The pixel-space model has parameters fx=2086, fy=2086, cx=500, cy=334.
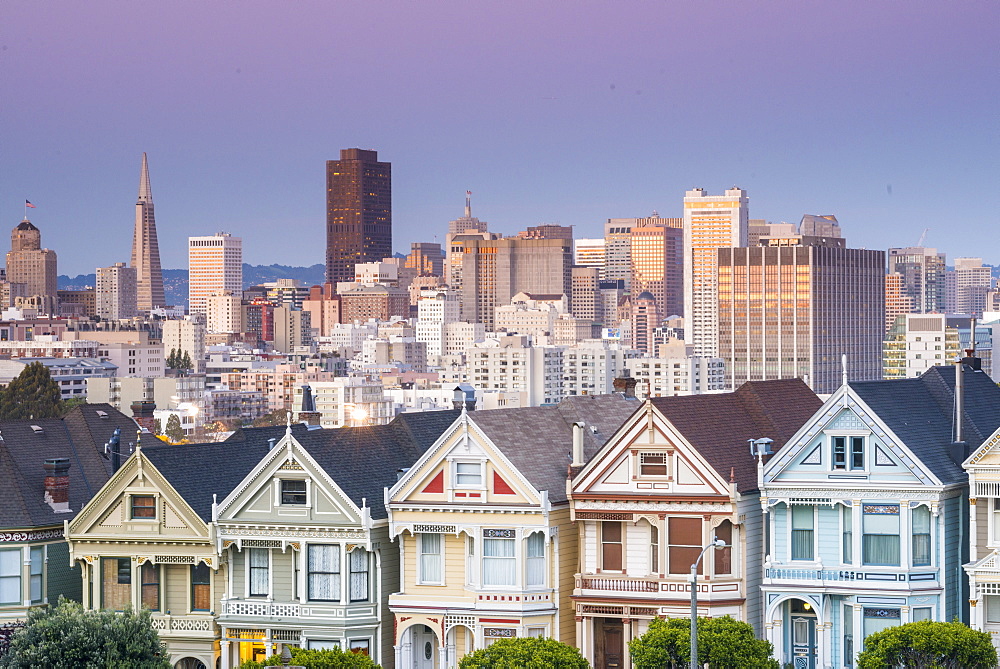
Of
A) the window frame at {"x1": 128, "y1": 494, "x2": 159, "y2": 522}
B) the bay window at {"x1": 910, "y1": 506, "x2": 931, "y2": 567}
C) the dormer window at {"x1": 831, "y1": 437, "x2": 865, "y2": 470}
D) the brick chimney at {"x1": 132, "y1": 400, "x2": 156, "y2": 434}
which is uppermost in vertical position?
the brick chimney at {"x1": 132, "y1": 400, "x2": 156, "y2": 434}

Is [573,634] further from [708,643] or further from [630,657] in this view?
[708,643]

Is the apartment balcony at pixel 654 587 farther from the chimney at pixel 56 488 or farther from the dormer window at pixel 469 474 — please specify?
the chimney at pixel 56 488

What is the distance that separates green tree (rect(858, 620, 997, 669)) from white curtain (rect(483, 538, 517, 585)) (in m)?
8.80

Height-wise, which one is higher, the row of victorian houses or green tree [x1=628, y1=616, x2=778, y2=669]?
the row of victorian houses

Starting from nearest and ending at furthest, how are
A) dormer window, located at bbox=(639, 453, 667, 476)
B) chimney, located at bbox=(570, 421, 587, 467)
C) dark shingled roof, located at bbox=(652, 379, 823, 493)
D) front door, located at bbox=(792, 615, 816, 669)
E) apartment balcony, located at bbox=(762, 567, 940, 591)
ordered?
apartment balcony, located at bbox=(762, 567, 940, 591)
front door, located at bbox=(792, 615, 816, 669)
dormer window, located at bbox=(639, 453, 667, 476)
dark shingled roof, located at bbox=(652, 379, 823, 493)
chimney, located at bbox=(570, 421, 587, 467)

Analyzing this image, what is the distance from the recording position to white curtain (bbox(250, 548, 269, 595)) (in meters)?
50.4

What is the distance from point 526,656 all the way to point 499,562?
355cm

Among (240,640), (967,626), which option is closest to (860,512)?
(967,626)

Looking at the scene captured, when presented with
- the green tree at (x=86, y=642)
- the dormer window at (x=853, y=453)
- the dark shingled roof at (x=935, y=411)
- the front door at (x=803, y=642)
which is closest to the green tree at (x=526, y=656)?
the front door at (x=803, y=642)

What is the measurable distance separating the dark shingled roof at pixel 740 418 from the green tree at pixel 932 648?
207 inches

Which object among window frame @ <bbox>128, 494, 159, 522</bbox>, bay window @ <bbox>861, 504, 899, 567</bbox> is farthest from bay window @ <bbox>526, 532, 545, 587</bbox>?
window frame @ <bbox>128, 494, 159, 522</bbox>

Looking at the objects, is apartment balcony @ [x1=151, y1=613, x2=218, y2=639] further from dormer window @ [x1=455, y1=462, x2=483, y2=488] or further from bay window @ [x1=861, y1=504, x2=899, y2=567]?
bay window @ [x1=861, y1=504, x2=899, y2=567]

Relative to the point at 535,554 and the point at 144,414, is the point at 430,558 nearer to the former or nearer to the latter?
Answer: the point at 535,554

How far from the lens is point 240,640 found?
50375mm
